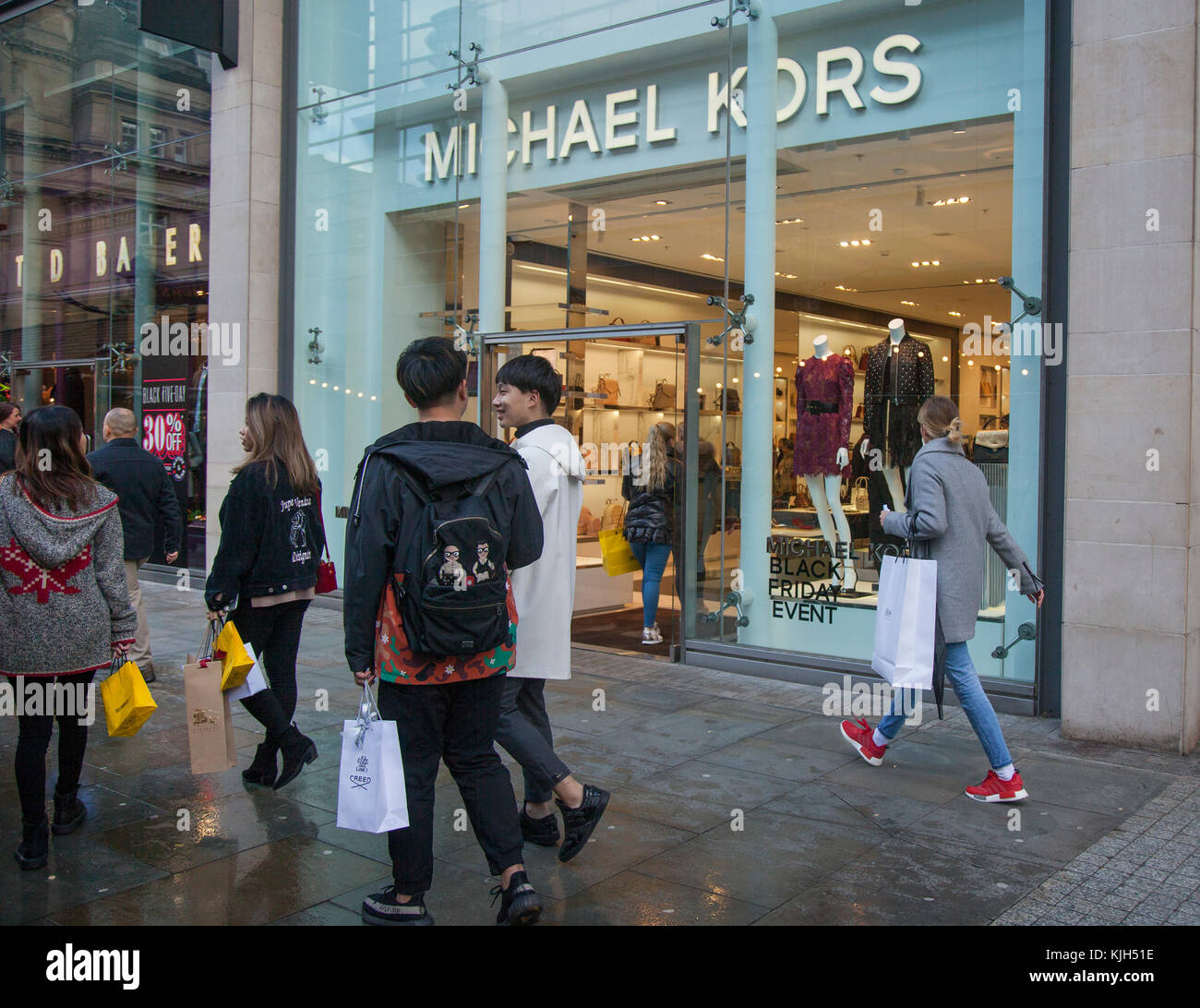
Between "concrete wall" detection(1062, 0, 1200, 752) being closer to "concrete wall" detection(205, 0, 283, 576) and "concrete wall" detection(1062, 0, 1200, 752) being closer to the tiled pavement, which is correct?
the tiled pavement

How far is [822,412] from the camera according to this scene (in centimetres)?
780

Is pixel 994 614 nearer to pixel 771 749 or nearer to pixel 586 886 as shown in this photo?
pixel 771 749

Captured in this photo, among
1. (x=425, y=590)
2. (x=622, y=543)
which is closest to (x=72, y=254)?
(x=622, y=543)

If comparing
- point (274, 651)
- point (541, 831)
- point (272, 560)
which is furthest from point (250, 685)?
point (541, 831)

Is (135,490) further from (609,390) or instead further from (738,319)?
(738,319)

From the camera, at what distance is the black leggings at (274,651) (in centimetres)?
515

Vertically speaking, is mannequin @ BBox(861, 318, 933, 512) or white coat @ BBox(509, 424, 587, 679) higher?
mannequin @ BBox(861, 318, 933, 512)

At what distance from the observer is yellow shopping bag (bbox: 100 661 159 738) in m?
4.49

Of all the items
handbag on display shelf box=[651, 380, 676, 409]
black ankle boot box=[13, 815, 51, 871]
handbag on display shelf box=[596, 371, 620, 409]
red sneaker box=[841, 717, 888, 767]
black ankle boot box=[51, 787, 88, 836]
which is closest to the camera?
black ankle boot box=[13, 815, 51, 871]

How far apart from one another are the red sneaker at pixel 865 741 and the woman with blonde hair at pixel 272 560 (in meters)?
2.67

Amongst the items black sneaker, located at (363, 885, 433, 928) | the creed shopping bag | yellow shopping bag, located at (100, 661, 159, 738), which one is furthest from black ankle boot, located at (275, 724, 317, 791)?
black sneaker, located at (363, 885, 433, 928)

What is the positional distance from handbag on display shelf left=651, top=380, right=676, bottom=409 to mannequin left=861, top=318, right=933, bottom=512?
→ 5.36 ft

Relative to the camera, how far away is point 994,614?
7035 millimetres

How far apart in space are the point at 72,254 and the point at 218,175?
3.77 meters
